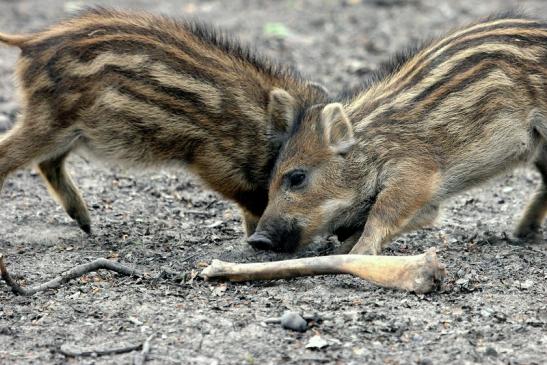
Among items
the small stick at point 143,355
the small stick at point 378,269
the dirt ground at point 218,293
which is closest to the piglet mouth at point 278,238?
the dirt ground at point 218,293

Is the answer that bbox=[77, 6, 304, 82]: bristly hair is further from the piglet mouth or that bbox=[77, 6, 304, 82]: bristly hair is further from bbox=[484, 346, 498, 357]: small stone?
bbox=[484, 346, 498, 357]: small stone

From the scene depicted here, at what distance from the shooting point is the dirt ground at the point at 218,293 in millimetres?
4211

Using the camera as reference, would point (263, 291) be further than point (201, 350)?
Yes

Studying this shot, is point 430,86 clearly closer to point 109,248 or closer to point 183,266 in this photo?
point 183,266

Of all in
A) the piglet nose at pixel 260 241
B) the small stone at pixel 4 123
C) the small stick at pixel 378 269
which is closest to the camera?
the small stick at pixel 378 269

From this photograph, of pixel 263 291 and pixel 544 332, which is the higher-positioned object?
pixel 544 332

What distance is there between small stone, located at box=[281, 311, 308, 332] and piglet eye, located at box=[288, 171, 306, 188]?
1510 mm

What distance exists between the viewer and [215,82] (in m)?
6.14

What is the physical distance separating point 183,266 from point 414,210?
4.63ft

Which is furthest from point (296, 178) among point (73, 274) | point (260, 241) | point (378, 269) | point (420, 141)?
point (73, 274)

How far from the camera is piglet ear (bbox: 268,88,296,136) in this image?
20.2ft

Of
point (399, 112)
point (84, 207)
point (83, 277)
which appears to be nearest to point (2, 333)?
point (83, 277)

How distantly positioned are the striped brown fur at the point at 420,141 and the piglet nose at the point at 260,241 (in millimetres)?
14

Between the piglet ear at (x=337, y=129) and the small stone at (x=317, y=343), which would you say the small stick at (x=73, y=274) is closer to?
the small stone at (x=317, y=343)
